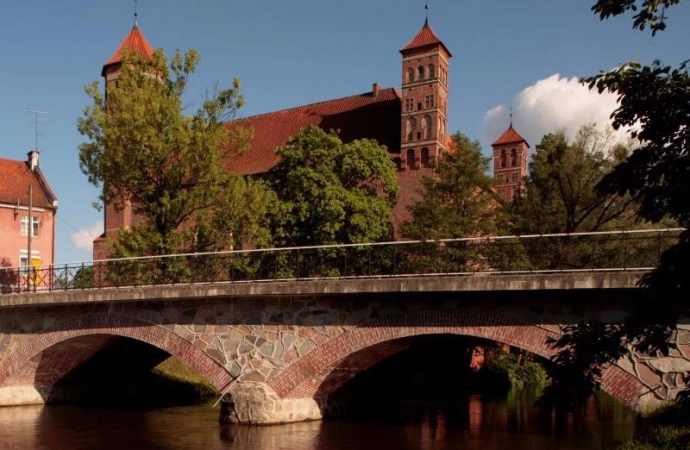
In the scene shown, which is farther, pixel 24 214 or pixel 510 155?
pixel 510 155

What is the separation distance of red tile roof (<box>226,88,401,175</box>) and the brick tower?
164cm

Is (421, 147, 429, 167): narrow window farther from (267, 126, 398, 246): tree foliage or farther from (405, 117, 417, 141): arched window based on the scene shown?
(267, 126, 398, 246): tree foliage

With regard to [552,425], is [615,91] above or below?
above

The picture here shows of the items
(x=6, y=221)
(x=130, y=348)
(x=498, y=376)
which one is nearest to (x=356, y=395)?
(x=130, y=348)

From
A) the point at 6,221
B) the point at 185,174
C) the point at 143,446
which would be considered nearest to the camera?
the point at 143,446

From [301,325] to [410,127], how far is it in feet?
87.7

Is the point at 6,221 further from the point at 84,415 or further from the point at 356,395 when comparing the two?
the point at 356,395

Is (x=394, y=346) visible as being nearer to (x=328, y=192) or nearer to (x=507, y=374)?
(x=328, y=192)

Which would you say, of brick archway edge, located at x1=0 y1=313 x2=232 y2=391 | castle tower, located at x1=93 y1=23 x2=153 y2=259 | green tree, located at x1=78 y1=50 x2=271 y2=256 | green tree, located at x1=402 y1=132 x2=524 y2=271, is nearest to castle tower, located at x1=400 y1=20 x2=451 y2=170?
green tree, located at x1=402 y1=132 x2=524 y2=271

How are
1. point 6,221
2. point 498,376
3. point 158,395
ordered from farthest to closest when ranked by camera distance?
point 6,221
point 498,376
point 158,395

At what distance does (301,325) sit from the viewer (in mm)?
15812

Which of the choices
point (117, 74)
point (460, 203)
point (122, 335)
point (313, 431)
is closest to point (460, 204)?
point (460, 203)

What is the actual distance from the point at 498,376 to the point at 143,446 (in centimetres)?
1853

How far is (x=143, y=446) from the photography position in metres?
14.5
